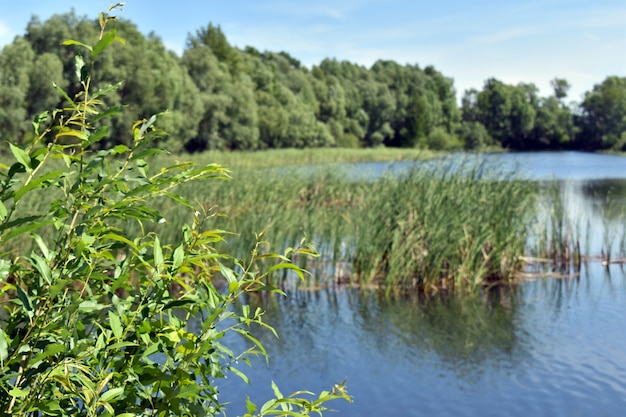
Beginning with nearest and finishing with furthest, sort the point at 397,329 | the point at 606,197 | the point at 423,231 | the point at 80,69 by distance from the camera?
the point at 80,69, the point at 397,329, the point at 423,231, the point at 606,197

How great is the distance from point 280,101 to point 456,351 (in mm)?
57750

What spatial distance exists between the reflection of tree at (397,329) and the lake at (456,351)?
0.04 feet

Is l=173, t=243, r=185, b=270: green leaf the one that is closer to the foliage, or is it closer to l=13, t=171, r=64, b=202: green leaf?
the foliage

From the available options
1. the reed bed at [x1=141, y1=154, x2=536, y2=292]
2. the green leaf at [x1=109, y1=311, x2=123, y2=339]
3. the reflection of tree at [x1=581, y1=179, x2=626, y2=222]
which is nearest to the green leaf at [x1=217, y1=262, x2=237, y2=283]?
the green leaf at [x1=109, y1=311, x2=123, y2=339]

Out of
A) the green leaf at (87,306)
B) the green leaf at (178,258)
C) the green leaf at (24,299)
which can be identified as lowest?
the green leaf at (87,306)

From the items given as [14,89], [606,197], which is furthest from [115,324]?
[14,89]

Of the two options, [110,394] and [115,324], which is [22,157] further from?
[110,394]

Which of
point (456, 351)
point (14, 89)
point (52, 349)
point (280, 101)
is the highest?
point (280, 101)

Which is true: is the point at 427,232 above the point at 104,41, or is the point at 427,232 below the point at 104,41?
below

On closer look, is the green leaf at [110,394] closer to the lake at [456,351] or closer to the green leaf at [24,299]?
the green leaf at [24,299]

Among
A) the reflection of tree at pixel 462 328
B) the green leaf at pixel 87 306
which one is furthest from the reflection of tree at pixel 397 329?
the green leaf at pixel 87 306

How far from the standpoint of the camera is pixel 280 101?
64000 millimetres

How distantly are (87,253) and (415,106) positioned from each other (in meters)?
83.0

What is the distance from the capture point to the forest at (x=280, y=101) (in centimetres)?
3459
